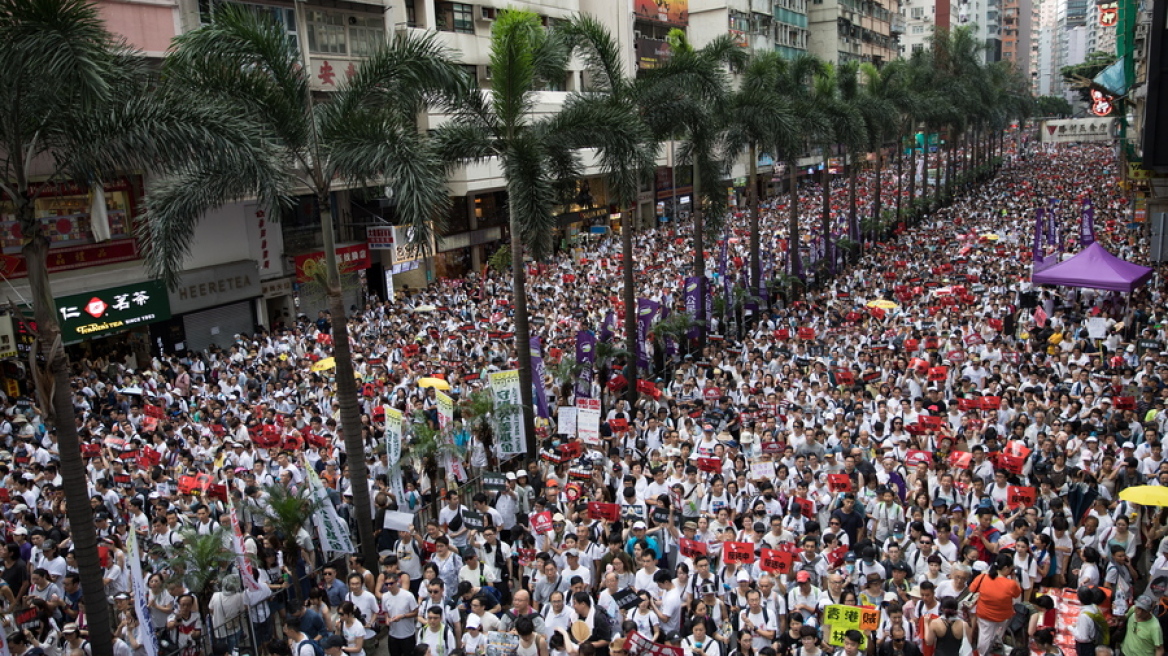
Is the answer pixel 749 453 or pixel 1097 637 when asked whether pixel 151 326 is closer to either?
pixel 749 453

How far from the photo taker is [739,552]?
9461 millimetres

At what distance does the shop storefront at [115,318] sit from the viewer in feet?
75.2

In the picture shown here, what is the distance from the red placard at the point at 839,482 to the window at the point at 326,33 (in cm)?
2348

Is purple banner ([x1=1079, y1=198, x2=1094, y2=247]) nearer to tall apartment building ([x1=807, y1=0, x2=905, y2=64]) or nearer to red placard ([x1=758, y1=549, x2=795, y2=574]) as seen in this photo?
red placard ([x1=758, y1=549, x2=795, y2=574])

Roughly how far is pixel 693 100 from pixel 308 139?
9.79 m

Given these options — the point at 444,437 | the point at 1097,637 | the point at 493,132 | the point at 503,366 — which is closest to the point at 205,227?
the point at 503,366

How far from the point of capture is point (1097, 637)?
27.2ft

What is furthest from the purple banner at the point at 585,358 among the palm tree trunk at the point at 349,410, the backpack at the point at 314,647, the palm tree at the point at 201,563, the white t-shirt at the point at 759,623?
the backpack at the point at 314,647

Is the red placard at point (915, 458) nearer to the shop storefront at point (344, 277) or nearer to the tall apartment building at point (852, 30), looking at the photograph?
the shop storefront at point (344, 277)

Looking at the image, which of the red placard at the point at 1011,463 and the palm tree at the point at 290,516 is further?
the red placard at the point at 1011,463

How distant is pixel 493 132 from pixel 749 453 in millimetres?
6804

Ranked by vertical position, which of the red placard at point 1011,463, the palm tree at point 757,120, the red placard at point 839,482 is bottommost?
the red placard at point 1011,463

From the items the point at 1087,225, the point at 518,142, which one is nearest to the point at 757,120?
the point at 1087,225

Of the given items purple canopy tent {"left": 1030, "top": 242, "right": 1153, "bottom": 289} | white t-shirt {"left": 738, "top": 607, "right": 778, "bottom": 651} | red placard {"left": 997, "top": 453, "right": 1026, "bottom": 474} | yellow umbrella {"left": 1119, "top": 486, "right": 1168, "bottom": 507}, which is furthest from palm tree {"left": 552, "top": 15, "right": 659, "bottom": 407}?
white t-shirt {"left": 738, "top": 607, "right": 778, "bottom": 651}
